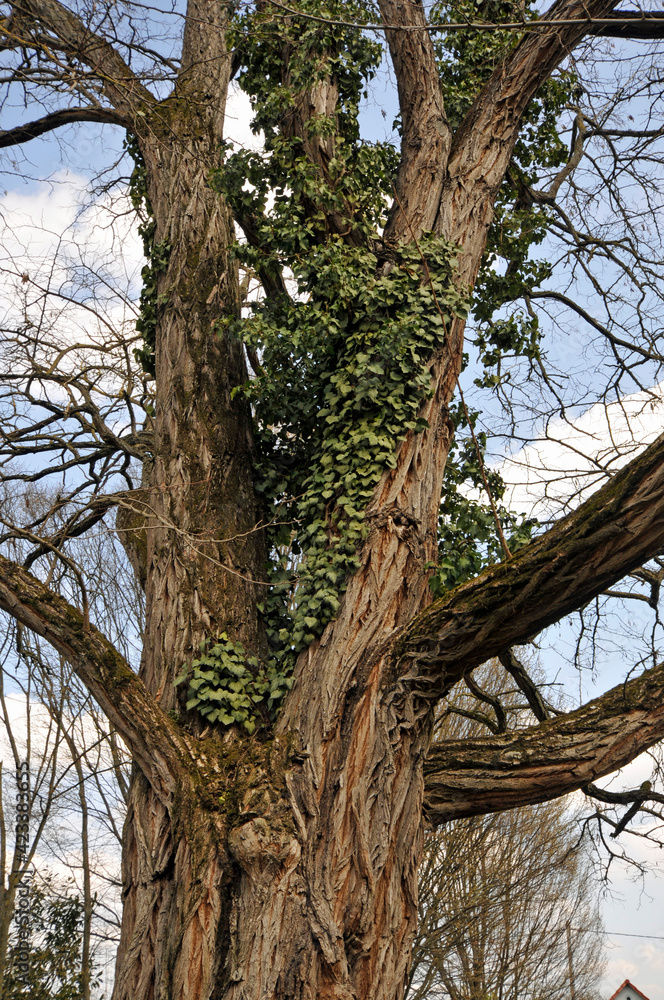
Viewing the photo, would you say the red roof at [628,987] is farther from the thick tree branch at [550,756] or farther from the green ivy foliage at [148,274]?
the green ivy foliage at [148,274]

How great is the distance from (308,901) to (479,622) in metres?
1.44

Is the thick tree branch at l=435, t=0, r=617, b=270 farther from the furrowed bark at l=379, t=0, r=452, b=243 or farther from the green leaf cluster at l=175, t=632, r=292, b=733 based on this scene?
the green leaf cluster at l=175, t=632, r=292, b=733

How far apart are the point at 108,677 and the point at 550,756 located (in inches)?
89.9

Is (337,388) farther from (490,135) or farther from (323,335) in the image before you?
(490,135)

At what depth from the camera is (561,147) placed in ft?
22.6

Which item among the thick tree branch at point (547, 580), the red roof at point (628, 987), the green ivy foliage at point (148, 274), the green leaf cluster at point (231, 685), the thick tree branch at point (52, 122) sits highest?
the thick tree branch at point (52, 122)

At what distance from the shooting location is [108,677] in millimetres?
3908

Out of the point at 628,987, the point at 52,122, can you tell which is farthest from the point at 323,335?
the point at 628,987

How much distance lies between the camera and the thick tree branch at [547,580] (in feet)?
10.4

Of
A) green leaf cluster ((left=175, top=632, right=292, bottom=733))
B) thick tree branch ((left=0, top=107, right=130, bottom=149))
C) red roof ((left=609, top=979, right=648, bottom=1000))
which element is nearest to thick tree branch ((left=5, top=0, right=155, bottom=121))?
thick tree branch ((left=0, top=107, right=130, bottom=149))

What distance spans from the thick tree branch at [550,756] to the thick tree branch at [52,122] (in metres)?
5.31

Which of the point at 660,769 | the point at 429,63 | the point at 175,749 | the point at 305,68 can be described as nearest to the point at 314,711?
the point at 175,749

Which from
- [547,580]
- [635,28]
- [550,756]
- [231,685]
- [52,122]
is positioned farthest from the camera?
[52,122]

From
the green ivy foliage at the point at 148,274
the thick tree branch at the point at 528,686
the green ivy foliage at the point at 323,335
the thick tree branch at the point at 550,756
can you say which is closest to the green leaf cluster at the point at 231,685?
the green ivy foliage at the point at 323,335
